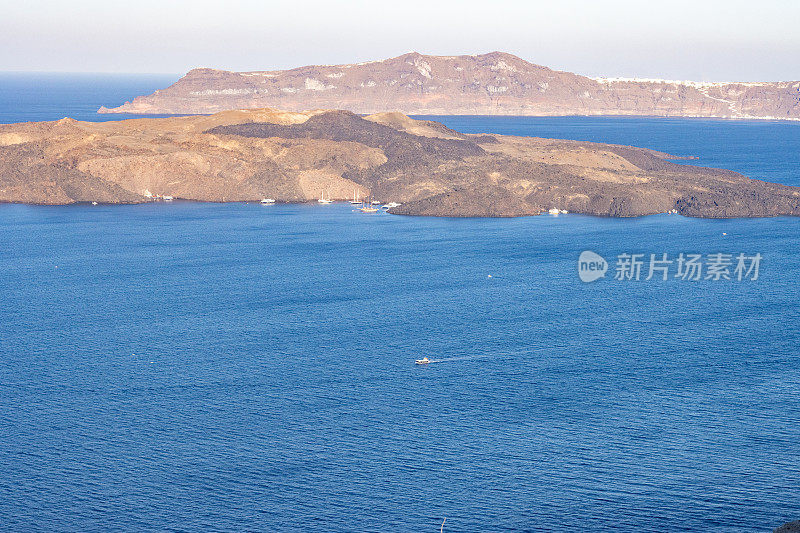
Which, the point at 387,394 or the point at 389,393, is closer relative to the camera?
the point at 387,394

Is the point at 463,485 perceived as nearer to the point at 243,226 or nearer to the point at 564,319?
the point at 564,319

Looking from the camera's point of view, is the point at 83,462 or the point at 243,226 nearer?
the point at 83,462

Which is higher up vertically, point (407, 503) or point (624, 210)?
point (624, 210)

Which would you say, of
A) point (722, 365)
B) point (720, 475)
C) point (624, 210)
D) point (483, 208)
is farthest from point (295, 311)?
point (624, 210)
